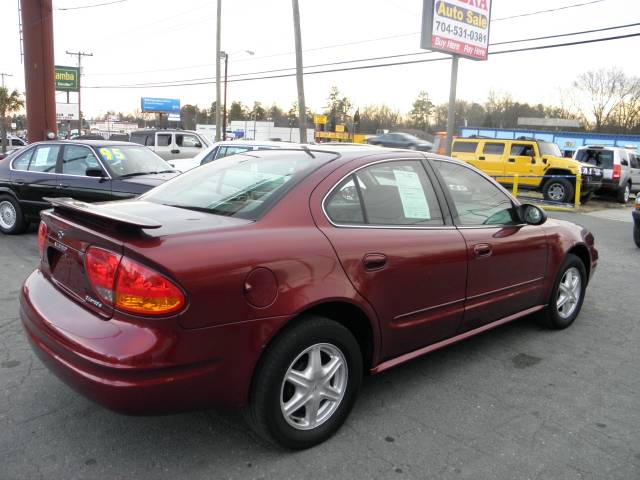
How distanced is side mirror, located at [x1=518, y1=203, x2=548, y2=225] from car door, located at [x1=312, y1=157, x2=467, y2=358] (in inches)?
35.7

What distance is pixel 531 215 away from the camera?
412cm

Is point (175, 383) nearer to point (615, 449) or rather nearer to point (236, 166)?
point (236, 166)

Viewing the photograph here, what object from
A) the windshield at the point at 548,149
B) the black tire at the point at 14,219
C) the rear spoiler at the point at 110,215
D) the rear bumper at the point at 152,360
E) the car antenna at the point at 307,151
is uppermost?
the windshield at the point at 548,149

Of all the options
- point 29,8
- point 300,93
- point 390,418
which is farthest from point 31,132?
point 390,418

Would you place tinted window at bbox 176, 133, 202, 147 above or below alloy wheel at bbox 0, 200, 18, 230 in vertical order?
above

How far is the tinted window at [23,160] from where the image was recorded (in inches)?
334

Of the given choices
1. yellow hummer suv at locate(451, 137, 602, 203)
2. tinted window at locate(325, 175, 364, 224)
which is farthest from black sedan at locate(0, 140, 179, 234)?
yellow hummer suv at locate(451, 137, 602, 203)

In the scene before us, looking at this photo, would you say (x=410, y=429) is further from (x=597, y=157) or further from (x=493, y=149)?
(x=597, y=157)

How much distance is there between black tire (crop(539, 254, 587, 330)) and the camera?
451 cm

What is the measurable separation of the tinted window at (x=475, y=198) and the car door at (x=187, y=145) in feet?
48.6

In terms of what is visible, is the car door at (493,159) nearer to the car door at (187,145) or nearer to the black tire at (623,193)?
the black tire at (623,193)

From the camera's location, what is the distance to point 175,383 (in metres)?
2.28

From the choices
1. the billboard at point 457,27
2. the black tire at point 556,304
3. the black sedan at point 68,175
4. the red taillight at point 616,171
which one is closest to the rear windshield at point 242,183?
the black tire at point 556,304

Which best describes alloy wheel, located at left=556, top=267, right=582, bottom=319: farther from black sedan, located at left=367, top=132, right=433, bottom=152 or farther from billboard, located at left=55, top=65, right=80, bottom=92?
billboard, located at left=55, top=65, right=80, bottom=92
